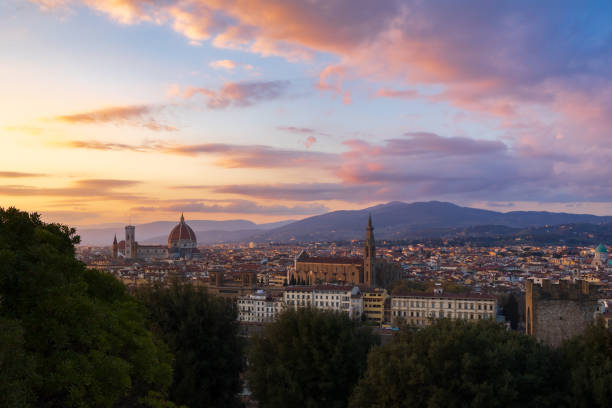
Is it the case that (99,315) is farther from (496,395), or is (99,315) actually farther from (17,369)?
(496,395)

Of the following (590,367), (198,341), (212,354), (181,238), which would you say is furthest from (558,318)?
(181,238)

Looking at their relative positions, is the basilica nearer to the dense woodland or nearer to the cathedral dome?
the cathedral dome

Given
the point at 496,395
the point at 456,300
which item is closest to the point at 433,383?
the point at 496,395

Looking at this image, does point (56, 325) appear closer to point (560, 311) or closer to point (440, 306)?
point (560, 311)

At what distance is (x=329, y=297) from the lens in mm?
52969

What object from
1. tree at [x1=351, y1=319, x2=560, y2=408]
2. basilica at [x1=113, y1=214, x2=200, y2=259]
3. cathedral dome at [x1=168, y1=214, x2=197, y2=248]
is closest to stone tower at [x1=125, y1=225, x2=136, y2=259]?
basilica at [x1=113, y1=214, x2=200, y2=259]

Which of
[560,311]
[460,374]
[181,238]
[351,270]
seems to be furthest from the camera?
[181,238]

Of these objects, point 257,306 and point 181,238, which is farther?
point 181,238

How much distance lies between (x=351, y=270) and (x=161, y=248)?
63.0 metres

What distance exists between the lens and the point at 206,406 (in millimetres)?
15906

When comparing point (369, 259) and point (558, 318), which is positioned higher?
point (558, 318)

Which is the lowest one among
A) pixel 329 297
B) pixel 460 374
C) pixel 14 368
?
pixel 329 297

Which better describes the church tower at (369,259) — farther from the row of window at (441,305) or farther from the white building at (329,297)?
the row of window at (441,305)

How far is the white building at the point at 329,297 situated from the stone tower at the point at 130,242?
78065 millimetres
